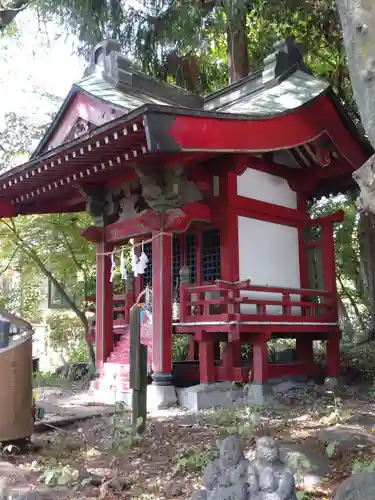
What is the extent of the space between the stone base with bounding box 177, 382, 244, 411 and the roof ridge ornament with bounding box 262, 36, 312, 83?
17.8 ft

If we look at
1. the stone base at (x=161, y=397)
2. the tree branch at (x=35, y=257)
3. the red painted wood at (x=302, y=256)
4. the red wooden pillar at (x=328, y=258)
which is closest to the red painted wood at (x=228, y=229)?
the red painted wood at (x=302, y=256)

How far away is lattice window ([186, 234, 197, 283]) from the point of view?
30.4 ft

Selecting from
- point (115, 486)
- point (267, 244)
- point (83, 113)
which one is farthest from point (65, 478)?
point (83, 113)

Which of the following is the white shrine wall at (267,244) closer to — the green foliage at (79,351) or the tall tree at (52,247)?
the tall tree at (52,247)

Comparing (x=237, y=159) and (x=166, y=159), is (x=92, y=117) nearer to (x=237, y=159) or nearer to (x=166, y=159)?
(x=166, y=159)

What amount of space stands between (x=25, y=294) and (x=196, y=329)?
13339 mm

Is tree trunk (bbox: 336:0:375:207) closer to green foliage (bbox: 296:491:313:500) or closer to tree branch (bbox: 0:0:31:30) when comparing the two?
green foliage (bbox: 296:491:313:500)

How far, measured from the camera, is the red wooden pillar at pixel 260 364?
777 centimetres

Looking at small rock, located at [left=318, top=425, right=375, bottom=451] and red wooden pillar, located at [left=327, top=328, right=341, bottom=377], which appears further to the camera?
red wooden pillar, located at [left=327, top=328, right=341, bottom=377]

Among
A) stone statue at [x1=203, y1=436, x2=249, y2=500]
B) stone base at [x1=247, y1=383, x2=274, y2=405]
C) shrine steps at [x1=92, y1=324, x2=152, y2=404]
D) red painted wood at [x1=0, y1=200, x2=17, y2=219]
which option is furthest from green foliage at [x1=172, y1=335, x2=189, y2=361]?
stone statue at [x1=203, y1=436, x2=249, y2=500]

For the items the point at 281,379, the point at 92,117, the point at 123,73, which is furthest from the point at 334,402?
the point at 123,73

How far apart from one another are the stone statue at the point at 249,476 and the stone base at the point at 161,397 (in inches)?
168

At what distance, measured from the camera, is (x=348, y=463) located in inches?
183

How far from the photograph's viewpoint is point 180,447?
5332 mm
